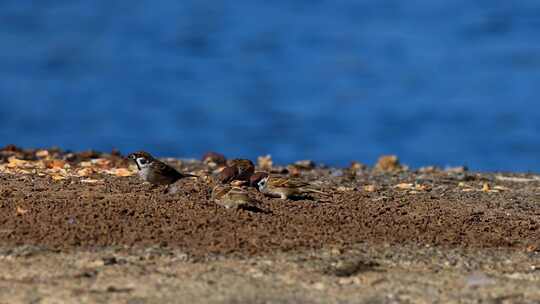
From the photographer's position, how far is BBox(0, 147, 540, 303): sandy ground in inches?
234

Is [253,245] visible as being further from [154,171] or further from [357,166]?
[357,166]

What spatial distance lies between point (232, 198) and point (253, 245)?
81cm

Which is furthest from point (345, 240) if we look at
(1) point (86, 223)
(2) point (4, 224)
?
(2) point (4, 224)

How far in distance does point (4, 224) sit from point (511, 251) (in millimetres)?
3198

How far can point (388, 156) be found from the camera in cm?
1281

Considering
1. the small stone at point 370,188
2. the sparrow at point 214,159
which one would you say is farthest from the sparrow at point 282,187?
the sparrow at point 214,159

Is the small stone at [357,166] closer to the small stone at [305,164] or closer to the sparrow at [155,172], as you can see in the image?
the small stone at [305,164]

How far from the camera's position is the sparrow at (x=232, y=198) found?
300 inches

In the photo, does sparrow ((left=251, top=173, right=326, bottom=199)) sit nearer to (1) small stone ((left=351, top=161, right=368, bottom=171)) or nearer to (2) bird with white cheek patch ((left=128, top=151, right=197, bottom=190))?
(2) bird with white cheek patch ((left=128, top=151, right=197, bottom=190))

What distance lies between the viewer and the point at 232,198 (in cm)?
763

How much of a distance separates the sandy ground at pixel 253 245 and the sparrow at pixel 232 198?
64 mm

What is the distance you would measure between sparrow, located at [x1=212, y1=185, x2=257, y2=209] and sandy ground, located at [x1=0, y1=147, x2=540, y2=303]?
6cm

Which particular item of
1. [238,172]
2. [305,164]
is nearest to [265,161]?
[305,164]

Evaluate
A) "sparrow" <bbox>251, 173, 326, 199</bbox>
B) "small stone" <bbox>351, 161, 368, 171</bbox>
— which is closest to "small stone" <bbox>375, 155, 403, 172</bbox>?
"small stone" <bbox>351, 161, 368, 171</bbox>
